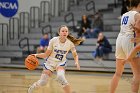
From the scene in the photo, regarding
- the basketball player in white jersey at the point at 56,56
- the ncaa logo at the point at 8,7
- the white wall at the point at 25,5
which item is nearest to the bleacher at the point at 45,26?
the white wall at the point at 25,5

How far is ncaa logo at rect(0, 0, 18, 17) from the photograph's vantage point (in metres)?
19.0

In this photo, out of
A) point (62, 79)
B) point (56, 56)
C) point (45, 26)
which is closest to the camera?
point (62, 79)

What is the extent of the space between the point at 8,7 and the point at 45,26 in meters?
2.14

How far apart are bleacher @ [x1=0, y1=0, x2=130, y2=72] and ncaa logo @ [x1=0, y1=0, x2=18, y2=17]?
1.09ft

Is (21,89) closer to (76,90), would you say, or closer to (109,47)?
(76,90)

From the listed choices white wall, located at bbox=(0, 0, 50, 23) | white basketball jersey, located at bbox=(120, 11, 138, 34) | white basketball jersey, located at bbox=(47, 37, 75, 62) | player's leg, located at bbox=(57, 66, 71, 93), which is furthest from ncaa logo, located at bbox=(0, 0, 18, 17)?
white basketball jersey, located at bbox=(120, 11, 138, 34)

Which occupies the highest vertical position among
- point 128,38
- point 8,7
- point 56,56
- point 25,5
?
point 25,5

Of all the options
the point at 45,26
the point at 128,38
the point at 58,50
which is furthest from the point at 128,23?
the point at 45,26

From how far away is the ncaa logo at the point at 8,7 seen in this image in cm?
1902

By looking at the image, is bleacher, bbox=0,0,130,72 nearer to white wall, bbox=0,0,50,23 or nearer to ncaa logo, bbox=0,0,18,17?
white wall, bbox=0,0,50,23

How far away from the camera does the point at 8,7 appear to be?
19328 millimetres

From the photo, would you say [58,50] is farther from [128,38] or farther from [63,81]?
[128,38]

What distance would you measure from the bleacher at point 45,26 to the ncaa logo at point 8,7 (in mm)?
331

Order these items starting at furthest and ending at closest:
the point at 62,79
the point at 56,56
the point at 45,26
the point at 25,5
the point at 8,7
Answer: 1. the point at 25,5
2. the point at 8,7
3. the point at 45,26
4. the point at 56,56
5. the point at 62,79
